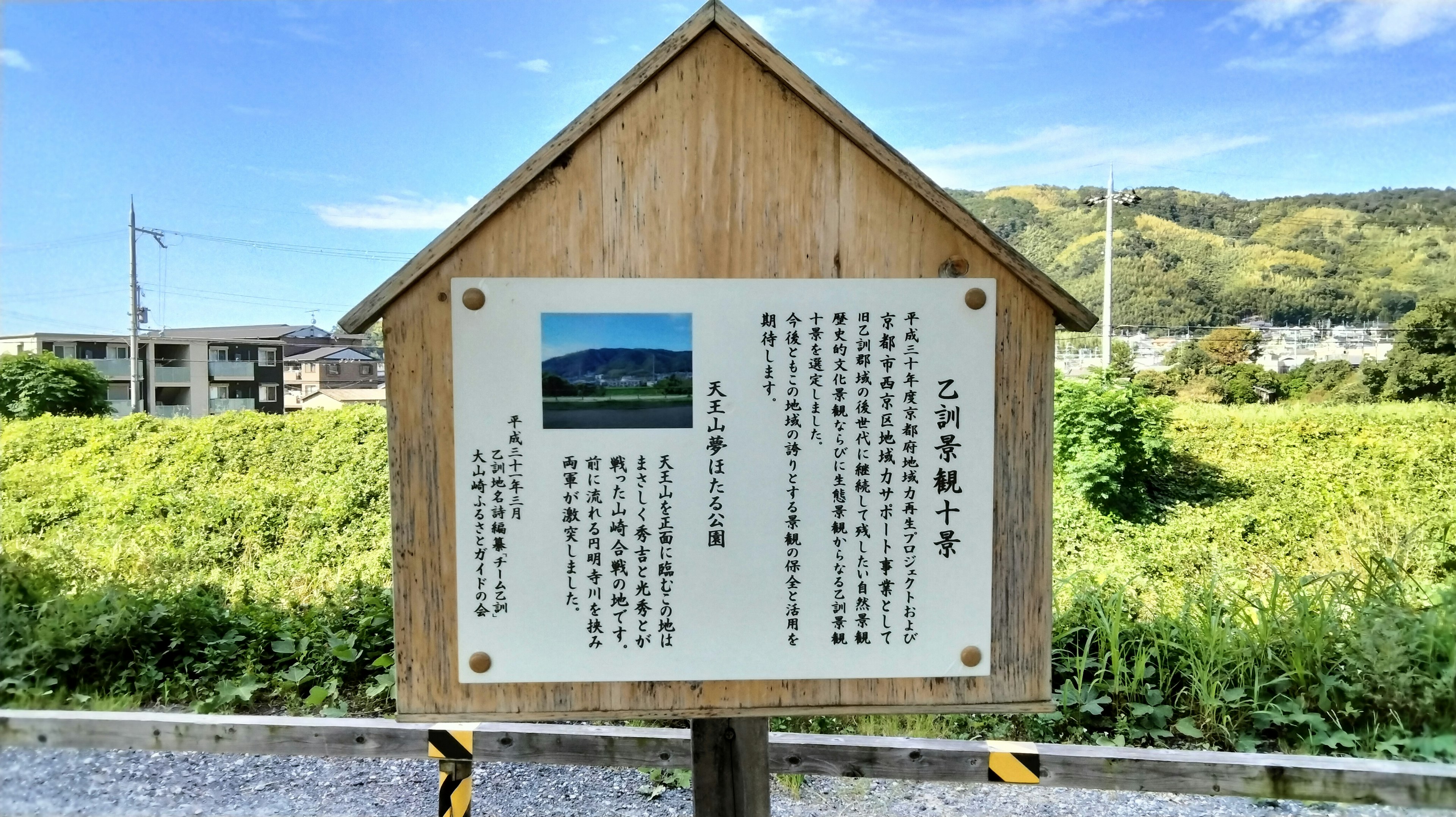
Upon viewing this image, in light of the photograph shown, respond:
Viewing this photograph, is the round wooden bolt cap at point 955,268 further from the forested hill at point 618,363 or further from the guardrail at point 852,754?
the guardrail at point 852,754

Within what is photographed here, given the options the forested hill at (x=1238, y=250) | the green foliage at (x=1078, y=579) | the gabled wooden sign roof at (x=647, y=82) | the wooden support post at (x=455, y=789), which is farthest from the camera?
the forested hill at (x=1238, y=250)

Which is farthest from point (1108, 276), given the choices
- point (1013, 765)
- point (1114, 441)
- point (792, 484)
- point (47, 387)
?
point (47, 387)

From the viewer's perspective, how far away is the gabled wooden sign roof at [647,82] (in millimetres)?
1181

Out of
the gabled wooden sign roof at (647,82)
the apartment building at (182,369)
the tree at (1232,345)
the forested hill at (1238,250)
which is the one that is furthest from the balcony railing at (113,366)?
the tree at (1232,345)

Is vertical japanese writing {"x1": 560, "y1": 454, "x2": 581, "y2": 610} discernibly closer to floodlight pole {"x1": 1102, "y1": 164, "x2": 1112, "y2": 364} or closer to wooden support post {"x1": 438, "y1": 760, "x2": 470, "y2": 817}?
wooden support post {"x1": 438, "y1": 760, "x2": 470, "y2": 817}

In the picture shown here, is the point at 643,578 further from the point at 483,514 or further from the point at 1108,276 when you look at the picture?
the point at 1108,276

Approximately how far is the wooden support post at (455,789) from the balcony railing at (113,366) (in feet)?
10.8

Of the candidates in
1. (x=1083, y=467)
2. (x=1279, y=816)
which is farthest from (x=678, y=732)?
(x=1083, y=467)

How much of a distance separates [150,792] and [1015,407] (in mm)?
3514

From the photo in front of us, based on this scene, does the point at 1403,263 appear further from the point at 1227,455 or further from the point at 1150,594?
the point at 1150,594

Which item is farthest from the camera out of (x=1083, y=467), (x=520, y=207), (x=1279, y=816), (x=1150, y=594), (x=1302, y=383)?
(x=1083, y=467)

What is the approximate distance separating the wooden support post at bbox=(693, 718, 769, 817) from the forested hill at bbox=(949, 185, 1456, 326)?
10.7 ft

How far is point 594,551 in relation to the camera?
49.3 inches

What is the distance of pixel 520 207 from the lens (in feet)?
3.96
